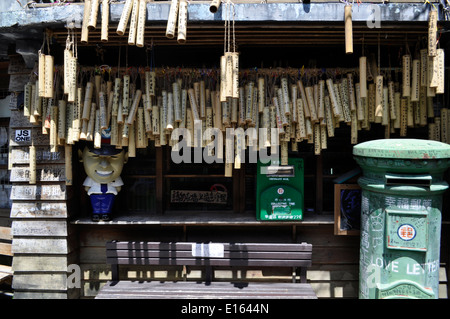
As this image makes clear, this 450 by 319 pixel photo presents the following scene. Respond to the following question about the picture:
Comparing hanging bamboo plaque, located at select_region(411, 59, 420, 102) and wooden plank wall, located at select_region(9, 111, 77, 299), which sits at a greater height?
hanging bamboo plaque, located at select_region(411, 59, 420, 102)

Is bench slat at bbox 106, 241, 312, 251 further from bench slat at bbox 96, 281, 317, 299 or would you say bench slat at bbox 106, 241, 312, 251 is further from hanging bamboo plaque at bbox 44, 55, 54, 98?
hanging bamboo plaque at bbox 44, 55, 54, 98

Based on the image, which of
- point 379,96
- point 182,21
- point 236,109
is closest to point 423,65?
point 379,96

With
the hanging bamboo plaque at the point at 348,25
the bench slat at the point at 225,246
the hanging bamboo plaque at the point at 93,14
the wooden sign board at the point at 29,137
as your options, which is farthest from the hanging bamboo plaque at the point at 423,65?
the wooden sign board at the point at 29,137

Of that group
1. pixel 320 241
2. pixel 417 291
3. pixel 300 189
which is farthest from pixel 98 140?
pixel 417 291

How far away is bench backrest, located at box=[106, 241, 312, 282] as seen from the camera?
410 centimetres

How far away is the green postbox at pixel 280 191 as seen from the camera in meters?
4.19

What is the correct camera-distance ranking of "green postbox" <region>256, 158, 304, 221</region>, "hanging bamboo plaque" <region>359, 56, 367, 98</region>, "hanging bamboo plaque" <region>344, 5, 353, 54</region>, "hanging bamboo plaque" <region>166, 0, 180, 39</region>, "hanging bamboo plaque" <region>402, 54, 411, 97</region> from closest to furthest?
"hanging bamboo plaque" <region>166, 0, 180, 39</region>, "hanging bamboo plaque" <region>344, 5, 353, 54</region>, "hanging bamboo plaque" <region>359, 56, 367, 98</region>, "hanging bamboo plaque" <region>402, 54, 411, 97</region>, "green postbox" <region>256, 158, 304, 221</region>

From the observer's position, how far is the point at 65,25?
3600 millimetres

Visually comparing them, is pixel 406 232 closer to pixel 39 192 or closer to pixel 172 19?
pixel 172 19

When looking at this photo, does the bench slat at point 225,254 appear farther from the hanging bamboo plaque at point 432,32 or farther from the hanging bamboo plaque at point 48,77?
the hanging bamboo plaque at point 432,32

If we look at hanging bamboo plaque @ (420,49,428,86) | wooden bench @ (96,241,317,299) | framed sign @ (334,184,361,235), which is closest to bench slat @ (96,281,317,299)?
wooden bench @ (96,241,317,299)

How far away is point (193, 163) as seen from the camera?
467 centimetres

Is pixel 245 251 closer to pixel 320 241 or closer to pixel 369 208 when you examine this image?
pixel 320 241

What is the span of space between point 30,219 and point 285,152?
3.43 m
